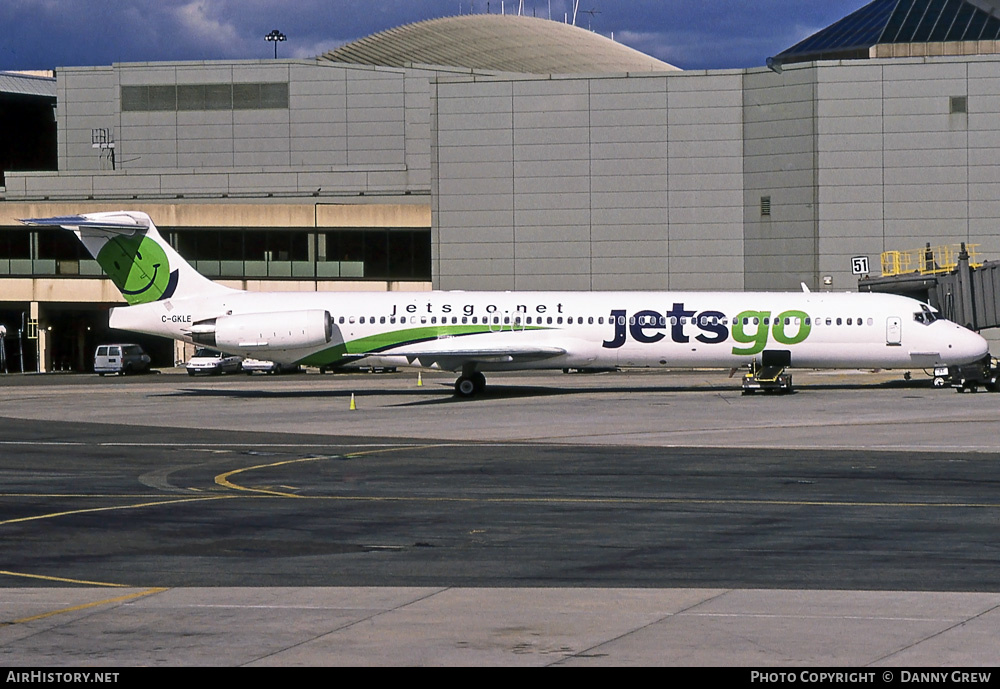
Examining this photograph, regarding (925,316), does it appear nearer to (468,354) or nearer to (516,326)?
(516,326)

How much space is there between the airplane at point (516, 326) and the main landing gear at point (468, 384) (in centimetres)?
5

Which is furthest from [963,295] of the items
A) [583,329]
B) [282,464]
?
[282,464]

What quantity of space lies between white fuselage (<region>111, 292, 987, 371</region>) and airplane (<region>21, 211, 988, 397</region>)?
0.05 meters

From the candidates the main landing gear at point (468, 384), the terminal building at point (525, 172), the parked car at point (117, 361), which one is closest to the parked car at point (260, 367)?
the parked car at point (117, 361)

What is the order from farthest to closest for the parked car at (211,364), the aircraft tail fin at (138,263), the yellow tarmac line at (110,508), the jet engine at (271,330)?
the parked car at (211,364)
the aircraft tail fin at (138,263)
the jet engine at (271,330)
the yellow tarmac line at (110,508)

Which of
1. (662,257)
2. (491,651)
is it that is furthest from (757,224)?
(491,651)

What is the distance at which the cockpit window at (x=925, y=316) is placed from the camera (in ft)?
138

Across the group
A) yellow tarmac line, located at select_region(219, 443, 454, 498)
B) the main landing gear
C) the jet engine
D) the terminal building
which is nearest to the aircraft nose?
the main landing gear

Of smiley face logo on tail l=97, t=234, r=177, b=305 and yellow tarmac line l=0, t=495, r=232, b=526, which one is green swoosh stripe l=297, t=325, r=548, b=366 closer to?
smiley face logo on tail l=97, t=234, r=177, b=305

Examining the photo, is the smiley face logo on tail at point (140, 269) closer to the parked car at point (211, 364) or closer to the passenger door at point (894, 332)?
the parked car at point (211, 364)

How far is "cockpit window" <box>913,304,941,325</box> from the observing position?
42.0 meters

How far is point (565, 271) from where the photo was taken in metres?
68.8

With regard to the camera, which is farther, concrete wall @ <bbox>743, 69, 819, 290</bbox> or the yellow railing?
concrete wall @ <bbox>743, 69, 819, 290</bbox>

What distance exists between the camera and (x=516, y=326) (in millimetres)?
43031
